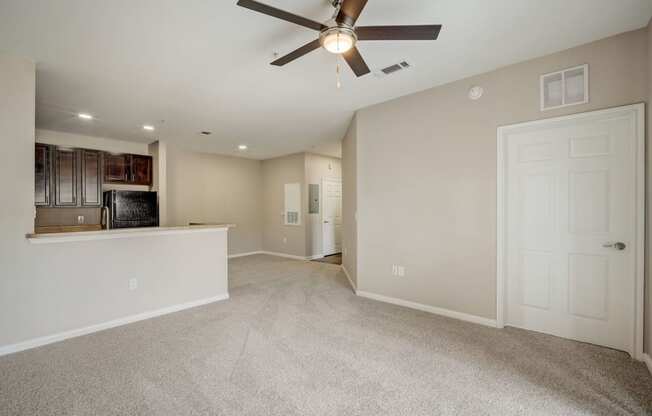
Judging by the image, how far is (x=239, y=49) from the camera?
261cm

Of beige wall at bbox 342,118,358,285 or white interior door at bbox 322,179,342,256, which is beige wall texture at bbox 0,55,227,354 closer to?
beige wall at bbox 342,118,358,285

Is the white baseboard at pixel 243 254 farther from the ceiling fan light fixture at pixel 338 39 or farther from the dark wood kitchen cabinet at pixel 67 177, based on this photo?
the ceiling fan light fixture at pixel 338 39

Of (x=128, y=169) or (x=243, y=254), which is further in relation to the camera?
(x=243, y=254)

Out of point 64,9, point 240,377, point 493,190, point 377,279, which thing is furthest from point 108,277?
point 493,190

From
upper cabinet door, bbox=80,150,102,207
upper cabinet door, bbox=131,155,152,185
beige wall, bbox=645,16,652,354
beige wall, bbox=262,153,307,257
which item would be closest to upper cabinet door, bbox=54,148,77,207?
upper cabinet door, bbox=80,150,102,207

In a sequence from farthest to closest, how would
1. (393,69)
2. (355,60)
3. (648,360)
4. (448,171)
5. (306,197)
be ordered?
(306,197) < (448,171) < (393,69) < (648,360) < (355,60)

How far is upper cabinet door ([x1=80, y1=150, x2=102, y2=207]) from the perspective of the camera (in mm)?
5012

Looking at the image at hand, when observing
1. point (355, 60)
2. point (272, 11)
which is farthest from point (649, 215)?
point (272, 11)

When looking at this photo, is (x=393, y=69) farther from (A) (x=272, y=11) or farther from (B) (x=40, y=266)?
(B) (x=40, y=266)

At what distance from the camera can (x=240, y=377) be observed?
2.22 meters

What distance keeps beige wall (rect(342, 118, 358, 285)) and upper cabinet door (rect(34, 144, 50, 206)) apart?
15.7 ft

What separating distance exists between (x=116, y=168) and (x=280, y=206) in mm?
3624

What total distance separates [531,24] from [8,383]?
4819 millimetres

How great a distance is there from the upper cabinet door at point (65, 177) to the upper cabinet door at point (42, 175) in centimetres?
10
